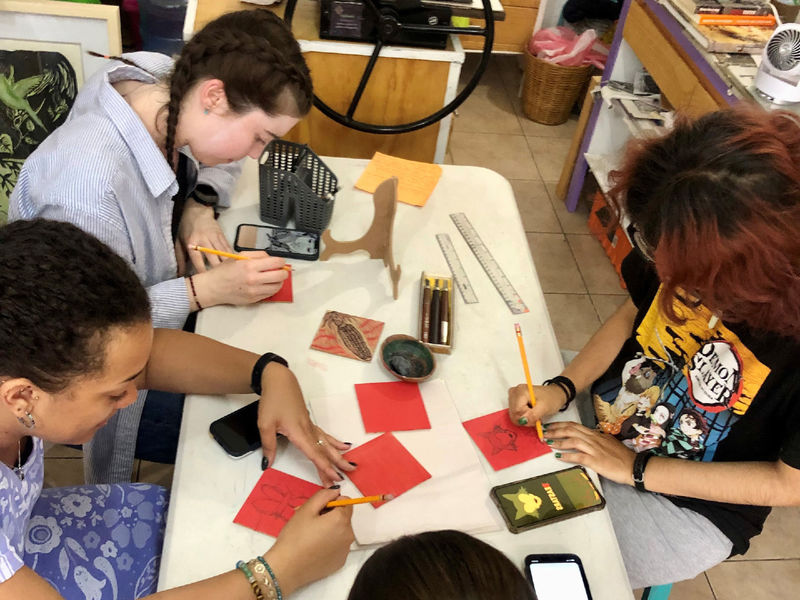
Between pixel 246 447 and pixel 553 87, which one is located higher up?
pixel 246 447

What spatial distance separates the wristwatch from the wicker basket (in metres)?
2.35

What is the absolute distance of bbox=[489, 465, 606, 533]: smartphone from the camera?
1.00 m

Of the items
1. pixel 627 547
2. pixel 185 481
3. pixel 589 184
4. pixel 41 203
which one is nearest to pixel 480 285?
pixel 627 547

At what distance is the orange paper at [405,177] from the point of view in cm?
158

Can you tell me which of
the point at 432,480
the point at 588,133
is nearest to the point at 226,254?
the point at 432,480

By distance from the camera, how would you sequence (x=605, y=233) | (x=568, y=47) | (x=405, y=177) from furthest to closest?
(x=568, y=47)
(x=605, y=233)
(x=405, y=177)

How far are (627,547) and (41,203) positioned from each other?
1.13 meters

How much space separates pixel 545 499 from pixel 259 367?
48 cm

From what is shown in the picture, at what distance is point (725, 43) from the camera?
79.2 inches

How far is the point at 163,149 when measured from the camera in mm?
1334

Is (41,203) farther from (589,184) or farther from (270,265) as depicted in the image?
(589,184)

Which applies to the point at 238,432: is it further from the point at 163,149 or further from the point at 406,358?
the point at 163,149

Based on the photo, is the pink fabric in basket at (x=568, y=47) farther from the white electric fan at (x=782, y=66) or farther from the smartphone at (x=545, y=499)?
the smartphone at (x=545, y=499)

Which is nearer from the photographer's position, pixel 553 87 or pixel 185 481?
pixel 185 481
